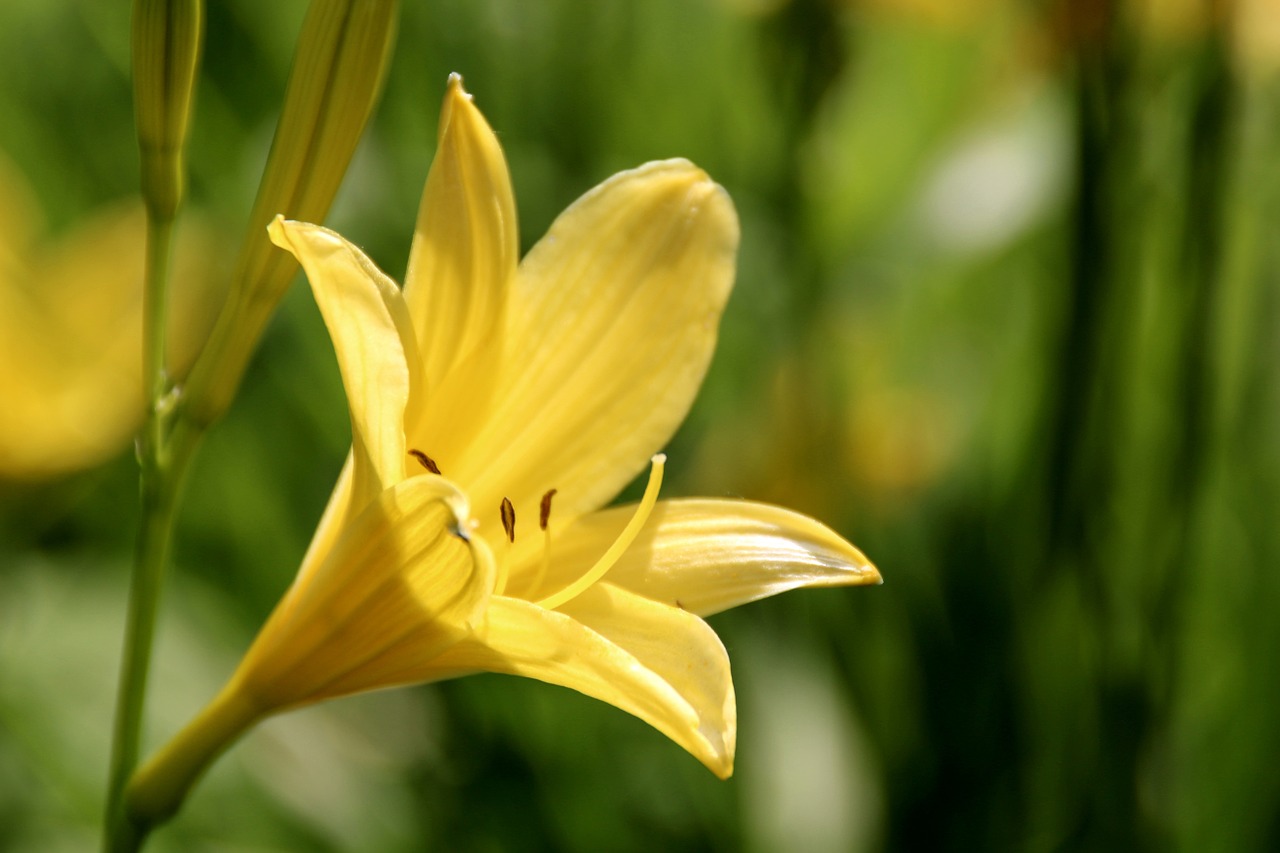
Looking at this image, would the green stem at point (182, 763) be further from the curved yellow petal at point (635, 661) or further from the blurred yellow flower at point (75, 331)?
the blurred yellow flower at point (75, 331)

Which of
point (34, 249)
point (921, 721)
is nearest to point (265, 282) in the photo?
point (921, 721)

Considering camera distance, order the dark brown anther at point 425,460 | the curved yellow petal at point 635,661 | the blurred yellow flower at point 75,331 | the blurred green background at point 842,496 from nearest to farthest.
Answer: the curved yellow petal at point 635,661
the dark brown anther at point 425,460
the blurred green background at point 842,496
the blurred yellow flower at point 75,331

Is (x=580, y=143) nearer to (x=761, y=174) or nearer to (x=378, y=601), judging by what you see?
(x=761, y=174)

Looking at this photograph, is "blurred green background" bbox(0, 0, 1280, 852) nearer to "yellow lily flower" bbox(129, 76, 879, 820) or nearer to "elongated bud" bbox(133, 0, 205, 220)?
"yellow lily flower" bbox(129, 76, 879, 820)

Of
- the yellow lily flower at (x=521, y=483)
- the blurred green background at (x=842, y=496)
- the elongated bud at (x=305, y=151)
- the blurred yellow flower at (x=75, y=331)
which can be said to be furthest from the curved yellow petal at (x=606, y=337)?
the blurred yellow flower at (x=75, y=331)

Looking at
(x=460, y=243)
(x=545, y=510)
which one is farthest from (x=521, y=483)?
(x=460, y=243)

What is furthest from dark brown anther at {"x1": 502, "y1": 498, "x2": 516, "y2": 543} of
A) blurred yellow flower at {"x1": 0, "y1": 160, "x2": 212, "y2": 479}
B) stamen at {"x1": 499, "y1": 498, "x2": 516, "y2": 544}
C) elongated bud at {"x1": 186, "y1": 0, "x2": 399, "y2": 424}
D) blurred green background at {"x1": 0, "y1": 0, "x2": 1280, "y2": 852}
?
blurred yellow flower at {"x1": 0, "y1": 160, "x2": 212, "y2": 479}

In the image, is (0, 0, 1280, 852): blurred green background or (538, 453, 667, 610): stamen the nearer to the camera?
(538, 453, 667, 610): stamen
